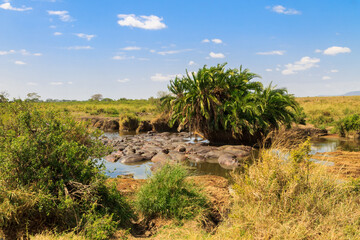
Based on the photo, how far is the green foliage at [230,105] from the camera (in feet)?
48.5

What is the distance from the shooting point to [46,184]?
471 centimetres

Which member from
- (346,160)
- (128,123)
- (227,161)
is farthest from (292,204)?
(128,123)

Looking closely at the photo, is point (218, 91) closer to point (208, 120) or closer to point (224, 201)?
point (208, 120)

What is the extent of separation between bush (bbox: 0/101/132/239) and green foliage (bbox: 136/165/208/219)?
19.2 inches

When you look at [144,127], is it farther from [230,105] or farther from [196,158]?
[196,158]

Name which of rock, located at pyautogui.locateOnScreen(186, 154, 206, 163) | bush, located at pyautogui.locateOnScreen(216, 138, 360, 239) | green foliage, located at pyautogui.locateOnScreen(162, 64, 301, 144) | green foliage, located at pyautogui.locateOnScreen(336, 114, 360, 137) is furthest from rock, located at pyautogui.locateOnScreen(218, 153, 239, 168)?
green foliage, located at pyautogui.locateOnScreen(336, 114, 360, 137)

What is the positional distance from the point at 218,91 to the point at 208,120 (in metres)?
1.86

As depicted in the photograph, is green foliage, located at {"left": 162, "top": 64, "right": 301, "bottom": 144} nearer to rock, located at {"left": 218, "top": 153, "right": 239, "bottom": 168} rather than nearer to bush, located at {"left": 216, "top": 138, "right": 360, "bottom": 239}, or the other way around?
rock, located at {"left": 218, "top": 153, "right": 239, "bottom": 168}

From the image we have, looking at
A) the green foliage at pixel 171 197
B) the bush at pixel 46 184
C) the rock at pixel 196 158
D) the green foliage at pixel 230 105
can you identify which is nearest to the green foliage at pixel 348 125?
the green foliage at pixel 230 105

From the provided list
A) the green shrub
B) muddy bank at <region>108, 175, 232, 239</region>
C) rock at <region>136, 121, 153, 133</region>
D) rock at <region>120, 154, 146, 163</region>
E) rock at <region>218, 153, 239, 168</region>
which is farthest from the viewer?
the green shrub

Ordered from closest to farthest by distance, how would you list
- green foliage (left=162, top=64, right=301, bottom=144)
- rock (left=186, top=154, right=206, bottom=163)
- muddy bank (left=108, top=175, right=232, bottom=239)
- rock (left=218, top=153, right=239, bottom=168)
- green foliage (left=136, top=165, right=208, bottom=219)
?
muddy bank (left=108, top=175, right=232, bottom=239) < green foliage (left=136, top=165, right=208, bottom=219) < rock (left=218, top=153, right=239, bottom=168) < rock (left=186, top=154, right=206, bottom=163) < green foliage (left=162, top=64, right=301, bottom=144)

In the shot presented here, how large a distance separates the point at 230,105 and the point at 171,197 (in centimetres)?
995

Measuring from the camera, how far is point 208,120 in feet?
50.5

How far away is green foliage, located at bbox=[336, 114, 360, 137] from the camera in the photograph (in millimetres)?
18812
